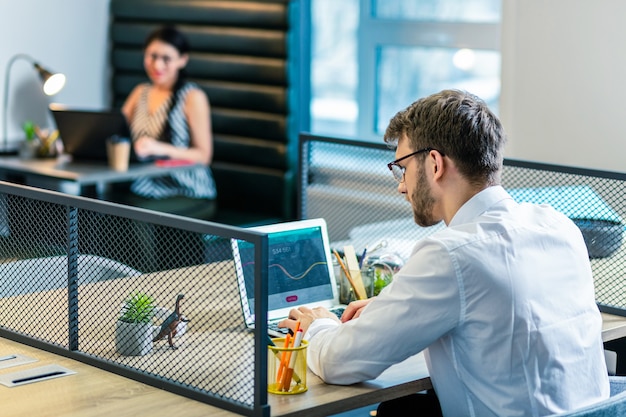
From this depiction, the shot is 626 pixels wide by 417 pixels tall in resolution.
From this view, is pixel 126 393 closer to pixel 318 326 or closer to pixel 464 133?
pixel 318 326

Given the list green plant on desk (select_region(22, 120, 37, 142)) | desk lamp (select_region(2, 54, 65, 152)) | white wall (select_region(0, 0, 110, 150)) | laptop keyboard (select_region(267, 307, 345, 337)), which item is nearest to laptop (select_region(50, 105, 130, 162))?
desk lamp (select_region(2, 54, 65, 152))

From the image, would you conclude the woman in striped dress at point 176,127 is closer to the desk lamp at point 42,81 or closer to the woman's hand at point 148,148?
the woman's hand at point 148,148

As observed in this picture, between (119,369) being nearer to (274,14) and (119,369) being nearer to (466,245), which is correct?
(466,245)

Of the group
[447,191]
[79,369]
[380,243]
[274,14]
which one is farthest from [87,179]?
[447,191]

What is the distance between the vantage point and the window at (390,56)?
4773 mm

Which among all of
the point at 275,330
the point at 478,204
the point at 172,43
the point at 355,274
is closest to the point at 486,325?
the point at 478,204

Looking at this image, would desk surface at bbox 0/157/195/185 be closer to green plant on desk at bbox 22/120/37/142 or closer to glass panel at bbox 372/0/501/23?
green plant on desk at bbox 22/120/37/142

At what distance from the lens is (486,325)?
6.40 feet

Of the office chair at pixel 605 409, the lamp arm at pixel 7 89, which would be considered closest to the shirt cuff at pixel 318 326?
the office chair at pixel 605 409

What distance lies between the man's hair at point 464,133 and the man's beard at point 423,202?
0.26 ft

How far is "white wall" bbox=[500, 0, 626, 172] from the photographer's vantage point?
376cm

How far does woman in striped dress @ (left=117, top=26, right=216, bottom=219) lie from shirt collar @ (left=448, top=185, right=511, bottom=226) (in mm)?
3338

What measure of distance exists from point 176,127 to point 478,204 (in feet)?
11.6

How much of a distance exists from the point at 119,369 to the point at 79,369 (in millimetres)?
99
